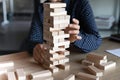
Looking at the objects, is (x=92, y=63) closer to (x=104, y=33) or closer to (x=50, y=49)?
(x=50, y=49)

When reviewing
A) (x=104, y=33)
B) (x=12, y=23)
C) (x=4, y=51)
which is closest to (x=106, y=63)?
(x=104, y=33)

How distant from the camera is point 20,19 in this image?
133 inches

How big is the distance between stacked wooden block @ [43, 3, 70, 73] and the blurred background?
143cm

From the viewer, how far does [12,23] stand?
3.53m

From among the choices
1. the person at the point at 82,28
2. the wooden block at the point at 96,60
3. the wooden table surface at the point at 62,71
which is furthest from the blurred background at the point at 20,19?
the wooden block at the point at 96,60

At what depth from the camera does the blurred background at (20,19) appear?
2.29 m

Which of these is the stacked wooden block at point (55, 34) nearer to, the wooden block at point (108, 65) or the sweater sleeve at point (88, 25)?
the wooden block at point (108, 65)

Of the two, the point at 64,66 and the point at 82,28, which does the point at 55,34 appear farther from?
the point at 82,28

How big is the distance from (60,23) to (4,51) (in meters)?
2.09

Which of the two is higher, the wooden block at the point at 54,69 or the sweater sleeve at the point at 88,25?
the sweater sleeve at the point at 88,25

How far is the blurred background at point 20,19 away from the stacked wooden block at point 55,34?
1435mm

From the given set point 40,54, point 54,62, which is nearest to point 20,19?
point 40,54

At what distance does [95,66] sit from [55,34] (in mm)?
233

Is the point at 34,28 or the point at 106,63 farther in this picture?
the point at 34,28
